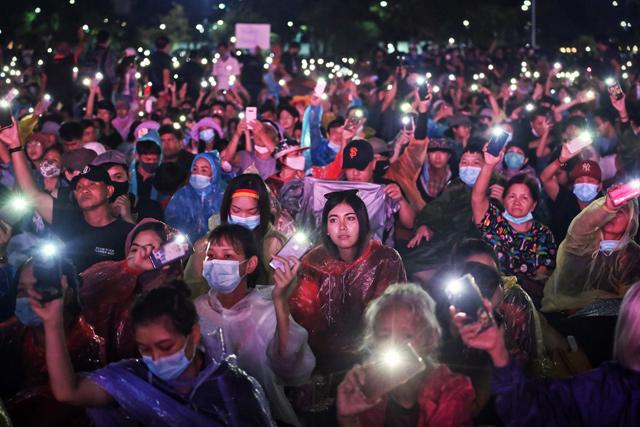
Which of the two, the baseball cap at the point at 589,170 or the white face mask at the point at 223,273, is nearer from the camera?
the white face mask at the point at 223,273

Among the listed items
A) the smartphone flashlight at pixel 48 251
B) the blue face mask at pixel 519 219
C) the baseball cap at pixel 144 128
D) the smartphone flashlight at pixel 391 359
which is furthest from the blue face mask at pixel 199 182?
the smartphone flashlight at pixel 391 359

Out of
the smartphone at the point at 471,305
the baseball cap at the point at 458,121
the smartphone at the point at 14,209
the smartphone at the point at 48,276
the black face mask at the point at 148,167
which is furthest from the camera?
the baseball cap at the point at 458,121

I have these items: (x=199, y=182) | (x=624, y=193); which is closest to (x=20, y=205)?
(x=199, y=182)

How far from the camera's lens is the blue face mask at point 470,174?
24.9 feet

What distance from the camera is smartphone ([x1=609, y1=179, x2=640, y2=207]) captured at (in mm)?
4758

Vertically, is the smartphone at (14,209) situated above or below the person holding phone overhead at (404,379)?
above

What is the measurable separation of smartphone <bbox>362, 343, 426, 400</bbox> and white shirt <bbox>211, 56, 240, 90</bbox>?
1329cm

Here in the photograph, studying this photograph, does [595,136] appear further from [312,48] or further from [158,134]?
[312,48]

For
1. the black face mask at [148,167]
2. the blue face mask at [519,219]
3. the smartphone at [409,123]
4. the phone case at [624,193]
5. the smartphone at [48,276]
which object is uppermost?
the smartphone at [409,123]

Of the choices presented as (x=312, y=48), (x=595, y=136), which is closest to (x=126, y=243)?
(x=595, y=136)

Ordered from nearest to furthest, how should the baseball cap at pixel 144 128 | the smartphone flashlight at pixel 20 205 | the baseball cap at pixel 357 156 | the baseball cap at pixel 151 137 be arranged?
the smartphone flashlight at pixel 20 205
the baseball cap at pixel 357 156
the baseball cap at pixel 151 137
the baseball cap at pixel 144 128

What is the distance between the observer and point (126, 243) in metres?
5.44

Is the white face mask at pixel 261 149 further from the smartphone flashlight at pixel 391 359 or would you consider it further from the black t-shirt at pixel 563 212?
the smartphone flashlight at pixel 391 359

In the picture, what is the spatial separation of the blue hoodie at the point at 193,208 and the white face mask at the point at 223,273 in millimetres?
2301
